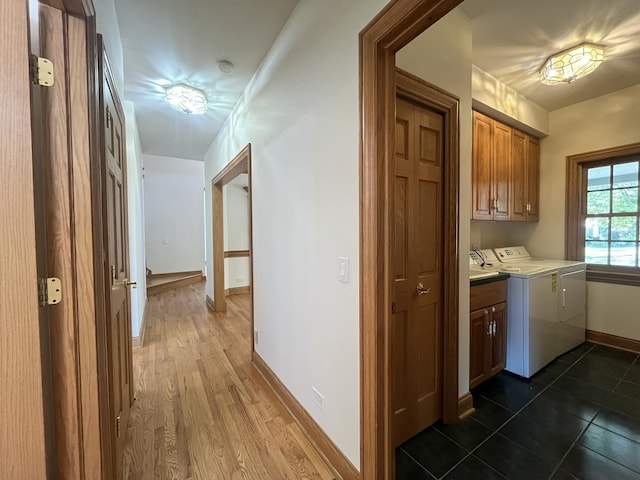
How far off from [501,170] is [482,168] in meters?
0.40

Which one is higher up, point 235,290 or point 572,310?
point 572,310

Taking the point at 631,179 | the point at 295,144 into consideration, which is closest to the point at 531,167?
the point at 631,179

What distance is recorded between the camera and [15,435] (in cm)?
77

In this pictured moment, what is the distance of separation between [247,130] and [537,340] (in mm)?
3237

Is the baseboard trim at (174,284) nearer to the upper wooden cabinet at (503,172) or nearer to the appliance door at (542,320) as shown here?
the upper wooden cabinet at (503,172)

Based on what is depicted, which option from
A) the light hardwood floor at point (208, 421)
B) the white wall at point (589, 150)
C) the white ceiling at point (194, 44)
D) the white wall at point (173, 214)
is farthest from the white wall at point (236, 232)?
the white wall at point (589, 150)

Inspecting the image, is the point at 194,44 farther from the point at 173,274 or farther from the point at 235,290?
the point at 173,274

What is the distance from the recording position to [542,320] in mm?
2334

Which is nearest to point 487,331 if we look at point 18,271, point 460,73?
point 460,73

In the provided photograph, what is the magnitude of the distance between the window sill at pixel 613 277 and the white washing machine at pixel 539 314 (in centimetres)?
47

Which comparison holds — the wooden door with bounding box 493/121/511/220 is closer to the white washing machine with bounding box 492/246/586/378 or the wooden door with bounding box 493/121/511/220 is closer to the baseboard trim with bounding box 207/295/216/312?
the white washing machine with bounding box 492/246/586/378

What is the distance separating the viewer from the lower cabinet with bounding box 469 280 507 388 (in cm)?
202

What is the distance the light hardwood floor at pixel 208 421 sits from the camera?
142cm

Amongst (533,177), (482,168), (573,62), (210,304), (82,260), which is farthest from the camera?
(210,304)
